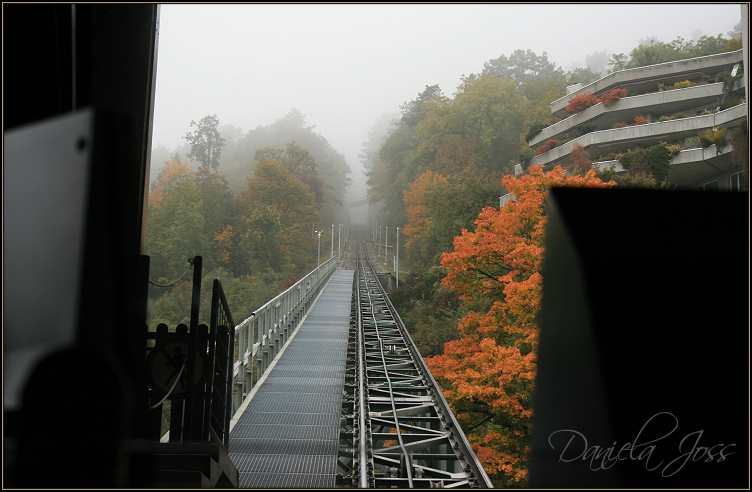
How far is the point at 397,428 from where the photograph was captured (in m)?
7.05

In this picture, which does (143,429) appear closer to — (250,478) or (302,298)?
(250,478)

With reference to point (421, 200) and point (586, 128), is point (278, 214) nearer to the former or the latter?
point (421, 200)

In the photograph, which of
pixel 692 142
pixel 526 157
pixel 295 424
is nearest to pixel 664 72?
pixel 526 157

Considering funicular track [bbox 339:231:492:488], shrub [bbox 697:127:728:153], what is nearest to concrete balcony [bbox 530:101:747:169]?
shrub [bbox 697:127:728:153]

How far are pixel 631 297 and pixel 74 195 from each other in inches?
217

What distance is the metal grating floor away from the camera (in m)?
4.46

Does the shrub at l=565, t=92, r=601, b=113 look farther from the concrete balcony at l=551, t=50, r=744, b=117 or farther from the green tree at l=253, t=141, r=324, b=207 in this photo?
the green tree at l=253, t=141, r=324, b=207

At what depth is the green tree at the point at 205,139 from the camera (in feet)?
185

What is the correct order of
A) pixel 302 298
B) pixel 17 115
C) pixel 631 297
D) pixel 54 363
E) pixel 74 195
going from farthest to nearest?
pixel 302 298, pixel 631 297, pixel 74 195, pixel 54 363, pixel 17 115

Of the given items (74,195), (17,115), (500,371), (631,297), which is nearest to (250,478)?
(74,195)

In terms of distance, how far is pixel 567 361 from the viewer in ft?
23.6

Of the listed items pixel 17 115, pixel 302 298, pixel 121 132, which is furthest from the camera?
pixel 302 298

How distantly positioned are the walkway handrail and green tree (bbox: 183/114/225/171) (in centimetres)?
4758

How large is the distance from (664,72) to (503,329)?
21.8 m
